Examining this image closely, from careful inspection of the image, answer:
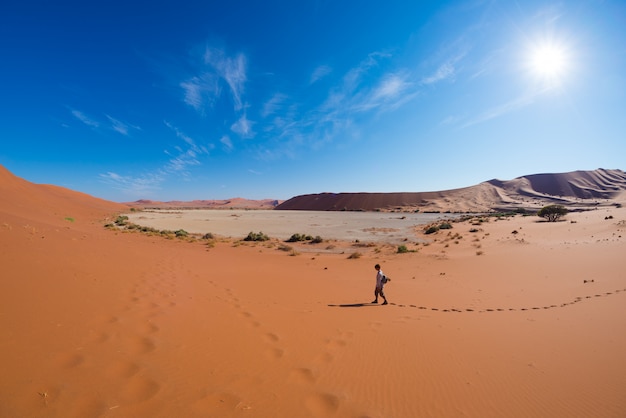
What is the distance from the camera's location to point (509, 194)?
105 m

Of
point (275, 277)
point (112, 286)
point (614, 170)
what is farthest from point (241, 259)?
point (614, 170)

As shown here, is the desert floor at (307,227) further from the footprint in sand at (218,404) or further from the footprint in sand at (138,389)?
the footprint in sand at (138,389)

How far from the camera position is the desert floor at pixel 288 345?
10.2 feet

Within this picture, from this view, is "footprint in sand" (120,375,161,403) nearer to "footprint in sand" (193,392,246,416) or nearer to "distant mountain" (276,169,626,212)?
"footprint in sand" (193,392,246,416)

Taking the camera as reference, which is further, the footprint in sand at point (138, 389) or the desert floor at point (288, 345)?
the desert floor at point (288, 345)

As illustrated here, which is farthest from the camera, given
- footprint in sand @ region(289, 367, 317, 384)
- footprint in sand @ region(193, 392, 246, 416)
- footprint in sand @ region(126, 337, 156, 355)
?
footprint in sand @ region(126, 337, 156, 355)

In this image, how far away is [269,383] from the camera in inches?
138

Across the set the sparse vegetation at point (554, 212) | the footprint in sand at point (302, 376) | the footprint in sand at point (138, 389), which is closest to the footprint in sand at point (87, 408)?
the footprint in sand at point (138, 389)

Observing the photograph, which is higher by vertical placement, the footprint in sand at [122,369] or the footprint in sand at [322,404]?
the footprint in sand at [122,369]

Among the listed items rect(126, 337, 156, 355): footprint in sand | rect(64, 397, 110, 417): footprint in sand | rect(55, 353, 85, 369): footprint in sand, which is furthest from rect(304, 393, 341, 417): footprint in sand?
rect(55, 353, 85, 369): footprint in sand

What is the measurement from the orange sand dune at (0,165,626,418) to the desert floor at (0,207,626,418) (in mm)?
24

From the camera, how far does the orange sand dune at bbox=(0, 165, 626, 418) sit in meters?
3.09

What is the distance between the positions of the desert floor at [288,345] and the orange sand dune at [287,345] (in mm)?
24

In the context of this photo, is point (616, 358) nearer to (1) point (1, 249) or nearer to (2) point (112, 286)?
(2) point (112, 286)
